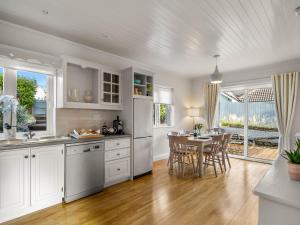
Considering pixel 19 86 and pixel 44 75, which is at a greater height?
pixel 44 75

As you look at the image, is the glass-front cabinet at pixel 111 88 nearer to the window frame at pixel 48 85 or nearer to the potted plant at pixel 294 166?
the window frame at pixel 48 85

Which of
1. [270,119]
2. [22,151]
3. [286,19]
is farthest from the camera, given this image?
[270,119]

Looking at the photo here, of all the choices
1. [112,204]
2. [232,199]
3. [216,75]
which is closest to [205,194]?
[232,199]

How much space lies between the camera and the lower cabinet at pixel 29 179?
217 cm

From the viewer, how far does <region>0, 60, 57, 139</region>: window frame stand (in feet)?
8.64

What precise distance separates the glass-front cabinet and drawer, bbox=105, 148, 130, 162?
3.23 ft

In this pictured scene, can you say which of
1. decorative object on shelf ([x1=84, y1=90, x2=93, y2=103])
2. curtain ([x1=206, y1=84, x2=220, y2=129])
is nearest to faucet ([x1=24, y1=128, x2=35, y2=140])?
decorative object on shelf ([x1=84, y1=90, x2=93, y2=103])

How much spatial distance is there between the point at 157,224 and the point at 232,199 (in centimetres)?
139

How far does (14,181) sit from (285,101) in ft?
18.7

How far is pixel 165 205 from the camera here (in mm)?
2596

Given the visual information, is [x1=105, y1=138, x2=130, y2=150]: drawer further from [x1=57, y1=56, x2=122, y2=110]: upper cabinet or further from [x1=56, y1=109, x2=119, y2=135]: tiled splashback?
[x1=57, y1=56, x2=122, y2=110]: upper cabinet

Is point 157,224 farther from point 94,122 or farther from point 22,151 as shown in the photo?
point 94,122

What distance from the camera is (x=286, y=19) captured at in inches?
96.5

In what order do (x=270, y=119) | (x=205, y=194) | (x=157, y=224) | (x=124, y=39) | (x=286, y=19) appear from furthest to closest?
(x=270, y=119) < (x=124, y=39) < (x=205, y=194) < (x=286, y=19) < (x=157, y=224)
